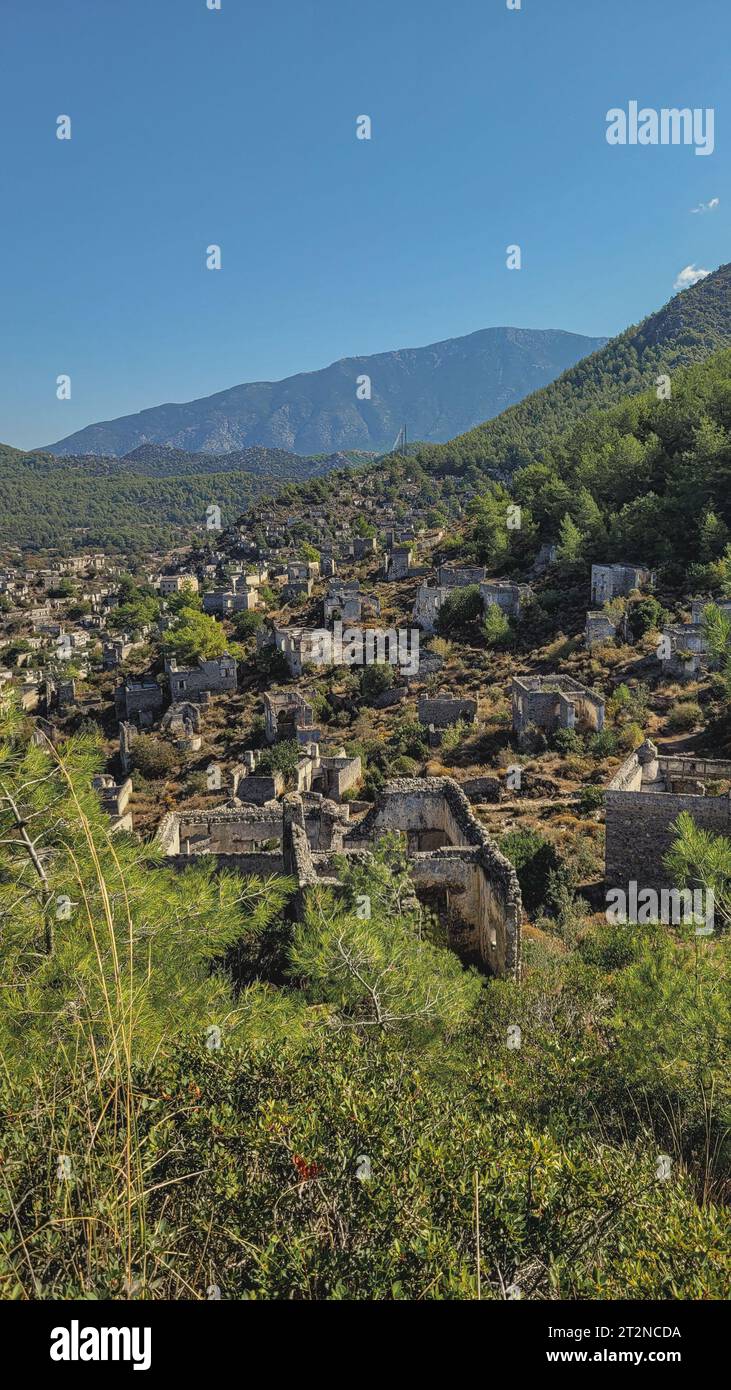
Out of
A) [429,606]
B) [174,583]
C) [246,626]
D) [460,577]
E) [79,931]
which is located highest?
[174,583]

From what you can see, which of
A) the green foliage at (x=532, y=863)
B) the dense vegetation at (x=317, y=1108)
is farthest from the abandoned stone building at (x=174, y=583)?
the dense vegetation at (x=317, y=1108)

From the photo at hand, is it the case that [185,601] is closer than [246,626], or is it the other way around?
[246,626]

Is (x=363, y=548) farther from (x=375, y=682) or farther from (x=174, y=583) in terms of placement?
(x=375, y=682)

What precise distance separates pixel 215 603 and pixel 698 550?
32602mm

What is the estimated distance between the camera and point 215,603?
55.6 meters

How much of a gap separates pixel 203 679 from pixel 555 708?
20.6 m

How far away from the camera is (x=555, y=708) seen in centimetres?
2522

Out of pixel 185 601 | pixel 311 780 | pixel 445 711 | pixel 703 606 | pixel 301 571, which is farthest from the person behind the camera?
pixel 301 571

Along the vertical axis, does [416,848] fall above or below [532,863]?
above

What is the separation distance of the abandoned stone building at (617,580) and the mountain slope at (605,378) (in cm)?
4835

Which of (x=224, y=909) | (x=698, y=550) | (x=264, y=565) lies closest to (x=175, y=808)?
(x=224, y=909)

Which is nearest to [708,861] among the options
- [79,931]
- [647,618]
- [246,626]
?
[79,931]

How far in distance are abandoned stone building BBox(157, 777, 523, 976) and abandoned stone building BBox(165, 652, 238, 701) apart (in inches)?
975
